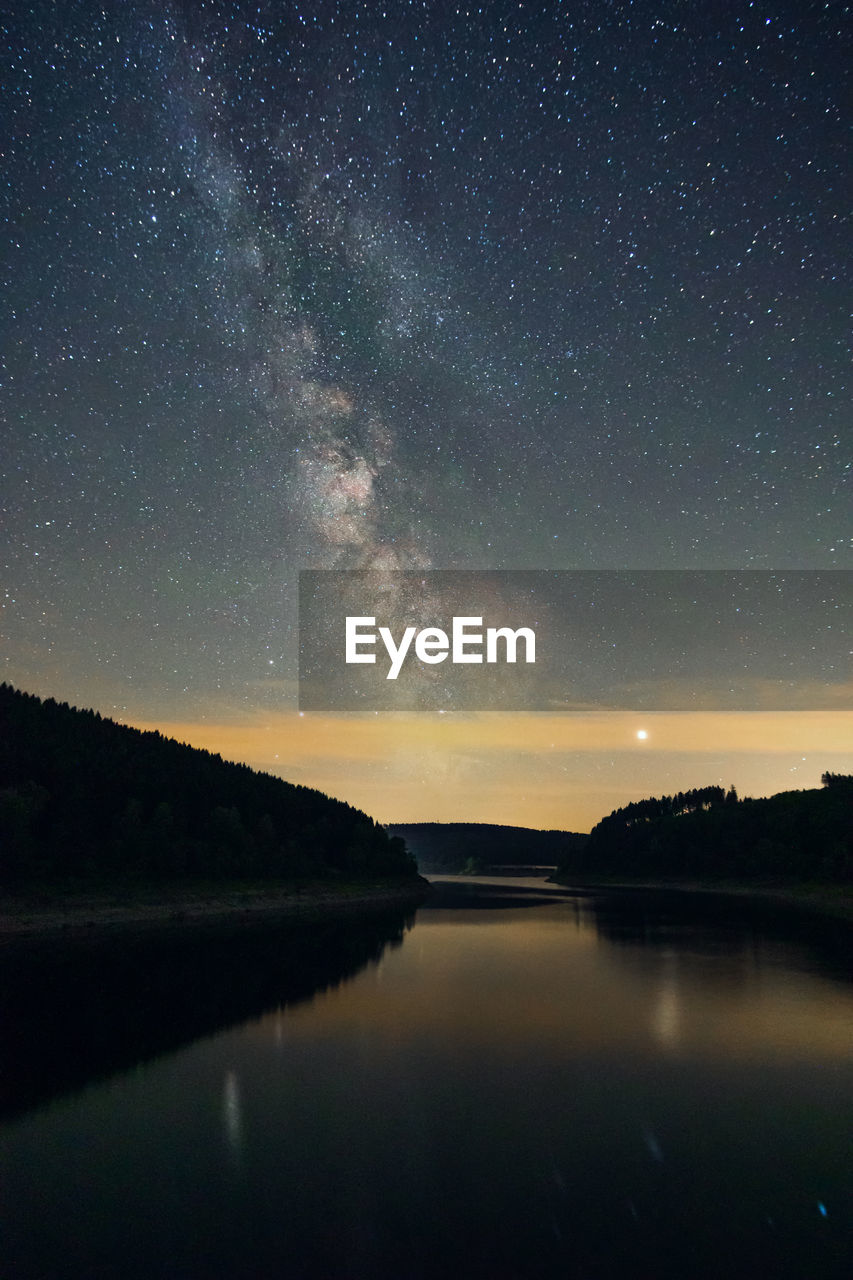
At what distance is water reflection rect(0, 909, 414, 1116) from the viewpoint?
75.1 feet

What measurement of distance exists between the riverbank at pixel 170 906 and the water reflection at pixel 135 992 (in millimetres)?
5540

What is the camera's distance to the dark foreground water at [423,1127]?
1179 centimetres

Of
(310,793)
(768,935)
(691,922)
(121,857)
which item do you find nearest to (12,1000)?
(121,857)

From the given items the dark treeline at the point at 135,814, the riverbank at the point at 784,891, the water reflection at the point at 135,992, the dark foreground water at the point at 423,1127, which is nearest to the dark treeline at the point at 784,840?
the riverbank at the point at 784,891

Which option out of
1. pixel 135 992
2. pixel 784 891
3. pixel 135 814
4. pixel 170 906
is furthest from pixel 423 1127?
pixel 784 891

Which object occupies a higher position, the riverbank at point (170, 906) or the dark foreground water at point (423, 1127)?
the dark foreground water at point (423, 1127)

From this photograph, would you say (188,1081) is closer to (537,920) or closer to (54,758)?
(537,920)

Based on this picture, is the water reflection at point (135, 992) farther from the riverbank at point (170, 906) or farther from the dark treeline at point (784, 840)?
the dark treeline at point (784, 840)

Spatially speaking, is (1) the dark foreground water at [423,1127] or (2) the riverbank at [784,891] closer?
(1) the dark foreground water at [423,1127]

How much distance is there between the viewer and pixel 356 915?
9638 centimetres

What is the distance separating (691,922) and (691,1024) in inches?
2438

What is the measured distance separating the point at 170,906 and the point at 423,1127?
6948 centimetres

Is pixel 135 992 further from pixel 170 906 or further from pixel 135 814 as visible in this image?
pixel 135 814

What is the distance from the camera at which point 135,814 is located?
8944 cm
